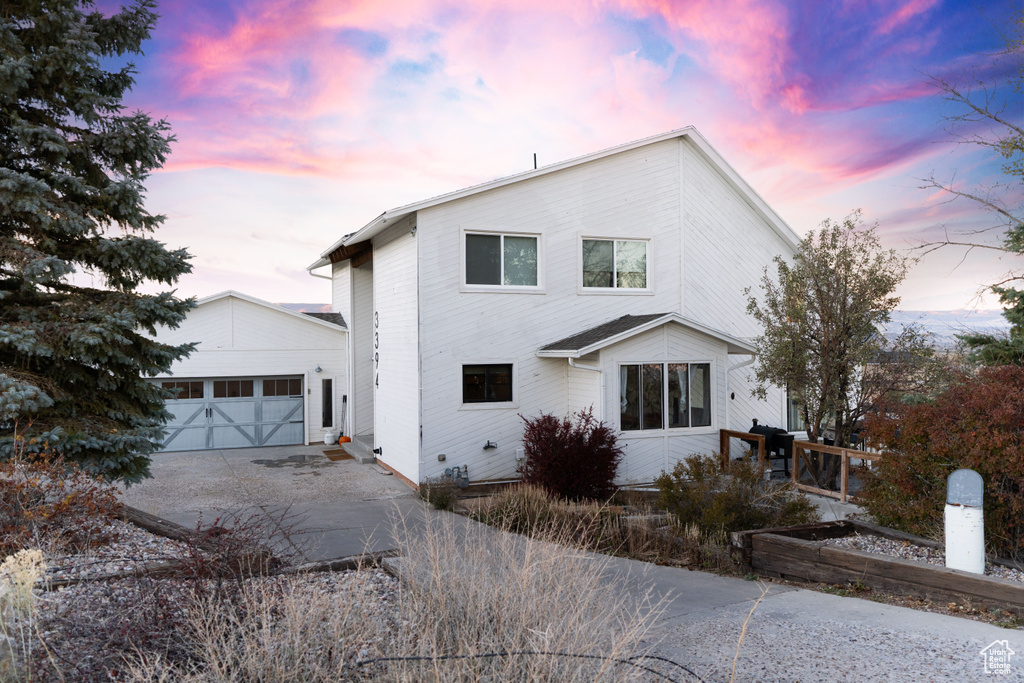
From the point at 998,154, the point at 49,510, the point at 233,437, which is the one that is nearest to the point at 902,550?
the point at 998,154

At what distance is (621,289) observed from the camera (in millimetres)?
13844

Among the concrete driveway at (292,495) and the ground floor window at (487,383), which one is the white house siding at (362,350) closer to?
the concrete driveway at (292,495)

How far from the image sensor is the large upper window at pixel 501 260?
12.7 meters

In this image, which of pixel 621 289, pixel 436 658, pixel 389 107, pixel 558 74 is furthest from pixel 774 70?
pixel 436 658

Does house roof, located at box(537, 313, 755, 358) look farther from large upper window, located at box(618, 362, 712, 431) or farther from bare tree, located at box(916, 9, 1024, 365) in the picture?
bare tree, located at box(916, 9, 1024, 365)

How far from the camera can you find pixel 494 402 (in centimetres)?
1277

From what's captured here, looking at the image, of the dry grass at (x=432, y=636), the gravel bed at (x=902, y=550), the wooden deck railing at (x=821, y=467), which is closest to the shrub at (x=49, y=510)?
the dry grass at (x=432, y=636)

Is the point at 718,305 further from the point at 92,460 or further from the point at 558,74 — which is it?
the point at 92,460

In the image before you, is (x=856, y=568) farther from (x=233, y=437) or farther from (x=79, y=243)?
(x=233, y=437)

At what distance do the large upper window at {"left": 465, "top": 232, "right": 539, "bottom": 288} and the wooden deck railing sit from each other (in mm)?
5935

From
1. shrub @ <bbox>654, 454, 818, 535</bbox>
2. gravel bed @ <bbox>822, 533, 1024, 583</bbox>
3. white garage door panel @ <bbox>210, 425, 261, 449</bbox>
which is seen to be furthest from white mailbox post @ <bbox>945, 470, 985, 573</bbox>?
white garage door panel @ <bbox>210, 425, 261, 449</bbox>

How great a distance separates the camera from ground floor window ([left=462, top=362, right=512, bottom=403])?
12.7 meters

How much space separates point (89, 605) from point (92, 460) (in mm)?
4147

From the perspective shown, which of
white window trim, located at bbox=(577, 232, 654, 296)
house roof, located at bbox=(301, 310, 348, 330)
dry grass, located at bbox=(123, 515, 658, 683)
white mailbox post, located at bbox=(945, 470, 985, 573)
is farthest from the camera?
house roof, located at bbox=(301, 310, 348, 330)
